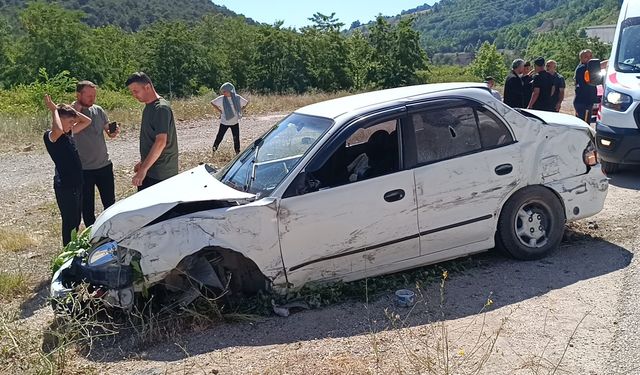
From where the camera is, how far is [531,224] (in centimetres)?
544

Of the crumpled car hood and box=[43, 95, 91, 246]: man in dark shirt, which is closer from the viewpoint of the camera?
the crumpled car hood

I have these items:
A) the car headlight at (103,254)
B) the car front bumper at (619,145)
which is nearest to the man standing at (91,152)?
the car headlight at (103,254)

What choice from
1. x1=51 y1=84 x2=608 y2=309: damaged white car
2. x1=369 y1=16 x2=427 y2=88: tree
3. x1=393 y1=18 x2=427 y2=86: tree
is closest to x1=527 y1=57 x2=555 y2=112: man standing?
x1=51 y1=84 x2=608 y2=309: damaged white car

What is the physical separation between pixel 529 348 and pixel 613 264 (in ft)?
6.43

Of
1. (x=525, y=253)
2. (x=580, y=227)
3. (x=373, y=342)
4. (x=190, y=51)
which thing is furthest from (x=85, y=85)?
(x=190, y=51)

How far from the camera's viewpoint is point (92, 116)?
6375mm

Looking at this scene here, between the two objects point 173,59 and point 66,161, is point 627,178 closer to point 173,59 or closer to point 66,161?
point 66,161

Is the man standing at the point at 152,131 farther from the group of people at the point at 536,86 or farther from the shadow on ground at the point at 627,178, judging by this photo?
the group of people at the point at 536,86

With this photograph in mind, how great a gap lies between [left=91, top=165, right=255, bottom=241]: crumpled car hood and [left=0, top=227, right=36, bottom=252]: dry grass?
283 centimetres

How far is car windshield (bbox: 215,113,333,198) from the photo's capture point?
15.9 ft

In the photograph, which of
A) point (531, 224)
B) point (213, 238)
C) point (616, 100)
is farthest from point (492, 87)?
point (213, 238)

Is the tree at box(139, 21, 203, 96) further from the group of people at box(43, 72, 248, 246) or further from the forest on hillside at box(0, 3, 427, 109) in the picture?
the group of people at box(43, 72, 248, 246)

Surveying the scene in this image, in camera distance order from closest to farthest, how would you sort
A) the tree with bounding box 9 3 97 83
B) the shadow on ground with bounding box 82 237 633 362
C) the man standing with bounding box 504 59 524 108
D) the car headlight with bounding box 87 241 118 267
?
the shadow on ground with bounding box 82 237 633 362 → the car headlight with bounding box 87 241 118 267 → the man standing with bounding box 504 59 524 108 → the tree with bounding box 9 3 97 83

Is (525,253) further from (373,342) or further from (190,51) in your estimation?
(190,51)
